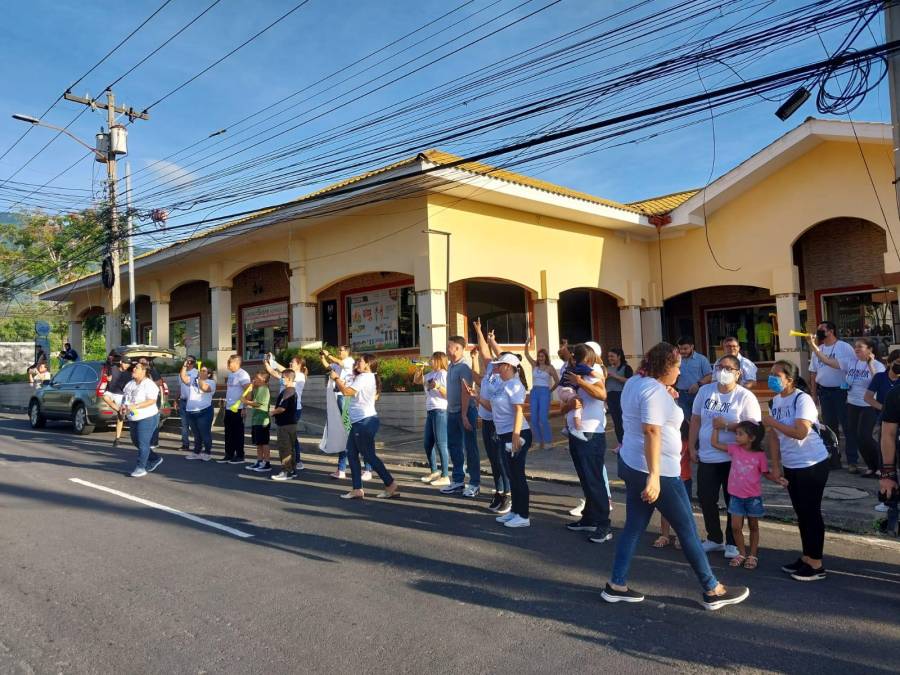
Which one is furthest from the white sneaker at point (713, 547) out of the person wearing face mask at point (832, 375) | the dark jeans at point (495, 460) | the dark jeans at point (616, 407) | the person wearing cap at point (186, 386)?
the person wearing cap at point (186, 386)

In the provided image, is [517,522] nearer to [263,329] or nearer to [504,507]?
[504,507]

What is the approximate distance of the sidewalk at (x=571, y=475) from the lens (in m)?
6.50

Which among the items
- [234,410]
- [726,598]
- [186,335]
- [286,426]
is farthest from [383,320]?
[726,598]

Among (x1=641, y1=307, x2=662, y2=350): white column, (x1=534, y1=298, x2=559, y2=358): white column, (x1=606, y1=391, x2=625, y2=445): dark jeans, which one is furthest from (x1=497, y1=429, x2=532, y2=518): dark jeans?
(x1=641, y1=307, x2=662, y2=350): white column

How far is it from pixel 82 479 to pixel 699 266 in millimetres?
14943

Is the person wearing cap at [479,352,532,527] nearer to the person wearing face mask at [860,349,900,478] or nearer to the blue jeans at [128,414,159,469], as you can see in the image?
the person wearing face mask at [860,349,900,478]

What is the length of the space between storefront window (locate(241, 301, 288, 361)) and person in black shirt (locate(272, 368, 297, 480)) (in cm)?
1245

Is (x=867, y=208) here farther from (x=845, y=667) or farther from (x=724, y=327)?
(x=845, y=667)

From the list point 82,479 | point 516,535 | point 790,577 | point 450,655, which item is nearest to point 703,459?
point 790,577

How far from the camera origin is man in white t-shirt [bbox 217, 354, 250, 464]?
32.7 feet

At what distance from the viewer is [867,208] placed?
1411 cm

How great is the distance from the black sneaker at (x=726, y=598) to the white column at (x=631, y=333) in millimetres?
13949

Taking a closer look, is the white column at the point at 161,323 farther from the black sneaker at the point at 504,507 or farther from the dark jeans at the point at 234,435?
the black sneaker at the point at 504,507

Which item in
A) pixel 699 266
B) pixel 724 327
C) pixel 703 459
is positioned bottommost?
pixel 703 459
